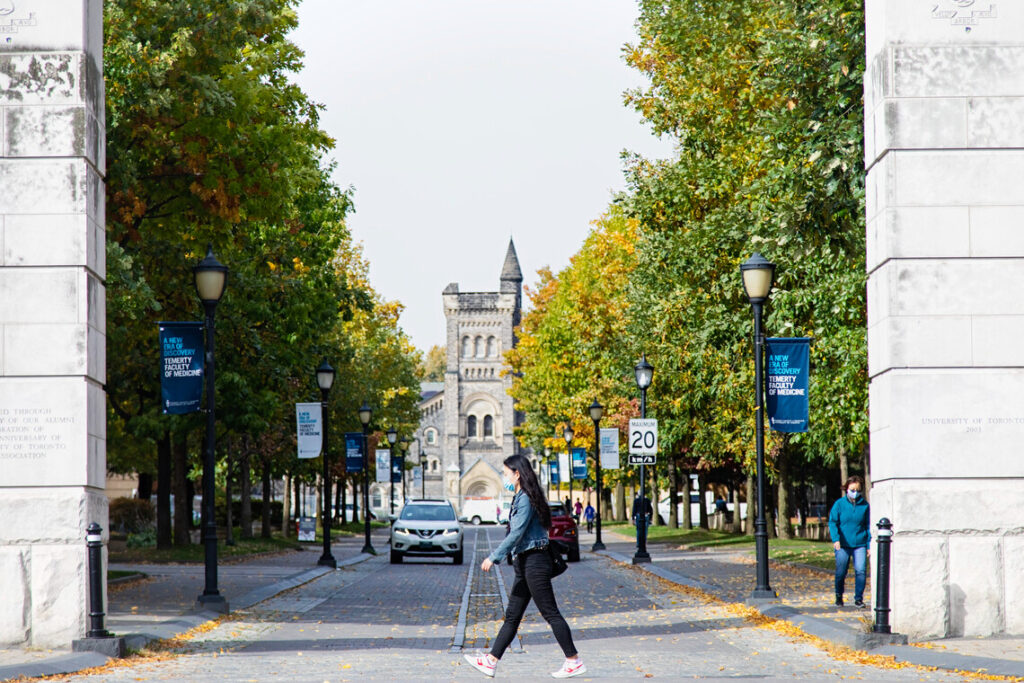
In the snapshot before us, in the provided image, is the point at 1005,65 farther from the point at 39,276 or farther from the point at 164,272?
the point at 164,272

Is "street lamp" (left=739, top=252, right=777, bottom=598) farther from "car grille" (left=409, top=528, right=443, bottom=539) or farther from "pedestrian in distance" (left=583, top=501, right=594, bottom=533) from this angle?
"pedestrian in distance" (left=583, top=501, right=594, bottom=533)

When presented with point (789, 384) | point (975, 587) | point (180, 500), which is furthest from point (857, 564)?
point (180, 500)

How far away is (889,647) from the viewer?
1377cm

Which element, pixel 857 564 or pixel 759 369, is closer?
pixel 857 564

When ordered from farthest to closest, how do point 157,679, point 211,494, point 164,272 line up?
point 164,272
point 211,494
point 157,679

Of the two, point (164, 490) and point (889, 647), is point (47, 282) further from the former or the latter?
point (164, 490)

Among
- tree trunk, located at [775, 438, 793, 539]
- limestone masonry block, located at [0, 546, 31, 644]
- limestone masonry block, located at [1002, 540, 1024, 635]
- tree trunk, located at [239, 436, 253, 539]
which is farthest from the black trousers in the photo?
tree trunk, located at [239, 436, 253, 539]

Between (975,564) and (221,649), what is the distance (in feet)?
25.8

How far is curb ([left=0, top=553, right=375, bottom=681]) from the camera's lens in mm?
12516

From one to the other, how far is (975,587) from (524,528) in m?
5.20

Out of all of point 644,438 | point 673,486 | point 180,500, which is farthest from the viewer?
point 673,486

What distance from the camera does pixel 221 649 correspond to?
15.1 meters

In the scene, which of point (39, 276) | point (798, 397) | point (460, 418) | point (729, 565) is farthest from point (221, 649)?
point (460, 418)

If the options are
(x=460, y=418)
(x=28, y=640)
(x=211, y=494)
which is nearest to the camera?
(x=28, y=640)
